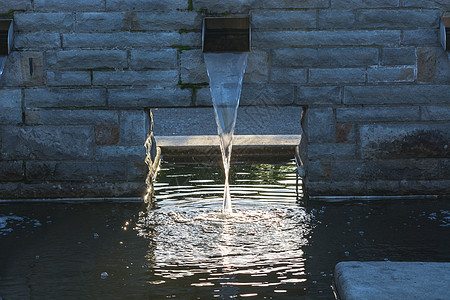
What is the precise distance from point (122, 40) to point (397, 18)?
2783 mm

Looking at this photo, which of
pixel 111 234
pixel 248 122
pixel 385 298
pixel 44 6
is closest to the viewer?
pixel 385 298

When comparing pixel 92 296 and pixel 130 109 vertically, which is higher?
pixel 130 109

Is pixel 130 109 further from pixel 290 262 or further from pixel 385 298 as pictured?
pixel 385 298

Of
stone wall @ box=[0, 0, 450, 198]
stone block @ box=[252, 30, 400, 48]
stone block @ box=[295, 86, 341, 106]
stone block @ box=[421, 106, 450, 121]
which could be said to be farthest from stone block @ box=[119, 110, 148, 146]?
stone block @ box=[421, 106, 450, 121]

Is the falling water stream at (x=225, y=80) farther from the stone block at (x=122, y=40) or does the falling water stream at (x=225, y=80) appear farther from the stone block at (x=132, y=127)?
the stone block at (x=132, y=127)

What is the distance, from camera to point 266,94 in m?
7.17

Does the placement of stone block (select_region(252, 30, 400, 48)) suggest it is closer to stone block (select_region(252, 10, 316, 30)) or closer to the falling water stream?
stone block (select_region(252, 10, 316, 30))

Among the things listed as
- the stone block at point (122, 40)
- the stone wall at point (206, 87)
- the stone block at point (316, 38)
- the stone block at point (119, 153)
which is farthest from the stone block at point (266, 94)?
the stone block at point (119, 153)

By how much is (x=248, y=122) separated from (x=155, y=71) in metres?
5.17

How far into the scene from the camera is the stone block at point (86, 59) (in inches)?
280

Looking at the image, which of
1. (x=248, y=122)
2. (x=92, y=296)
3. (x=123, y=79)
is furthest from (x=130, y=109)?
(x=248, y=122)

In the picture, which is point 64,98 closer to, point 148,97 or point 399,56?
point 148,97

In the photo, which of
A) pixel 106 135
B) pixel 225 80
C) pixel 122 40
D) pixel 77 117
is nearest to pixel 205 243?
pixel 225 80

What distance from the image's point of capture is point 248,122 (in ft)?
40.0
